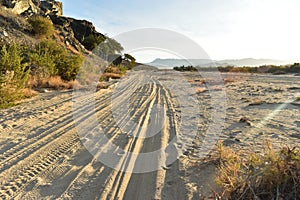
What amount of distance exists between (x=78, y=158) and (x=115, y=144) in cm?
82

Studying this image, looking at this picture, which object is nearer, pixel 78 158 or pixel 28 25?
pixel 78 158

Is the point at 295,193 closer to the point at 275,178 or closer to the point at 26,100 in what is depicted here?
the point at 275,178

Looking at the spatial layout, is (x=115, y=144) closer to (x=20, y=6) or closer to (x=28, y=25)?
(x=28, y=25)

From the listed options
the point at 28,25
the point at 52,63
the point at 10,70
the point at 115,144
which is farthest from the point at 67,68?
the point at 28,25

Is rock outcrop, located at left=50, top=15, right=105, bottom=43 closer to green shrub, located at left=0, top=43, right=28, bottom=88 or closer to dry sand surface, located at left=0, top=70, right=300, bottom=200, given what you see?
green shrub, located at left=0, top=43, right=28, bottom=88

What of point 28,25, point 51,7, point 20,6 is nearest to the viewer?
point 28,25

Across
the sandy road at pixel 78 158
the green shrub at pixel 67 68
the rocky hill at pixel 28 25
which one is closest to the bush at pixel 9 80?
the sandy road at pixel 78 158

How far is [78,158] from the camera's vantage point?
367cm

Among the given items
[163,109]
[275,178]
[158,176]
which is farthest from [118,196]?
[163,109]

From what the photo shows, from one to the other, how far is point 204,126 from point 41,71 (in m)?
9.00

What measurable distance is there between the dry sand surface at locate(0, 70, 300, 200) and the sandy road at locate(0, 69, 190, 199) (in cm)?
1

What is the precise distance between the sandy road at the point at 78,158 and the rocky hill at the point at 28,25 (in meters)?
10.5

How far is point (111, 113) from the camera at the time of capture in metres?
6.64

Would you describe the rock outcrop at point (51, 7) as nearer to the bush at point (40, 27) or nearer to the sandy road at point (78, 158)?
the bush at point (40, 27)
